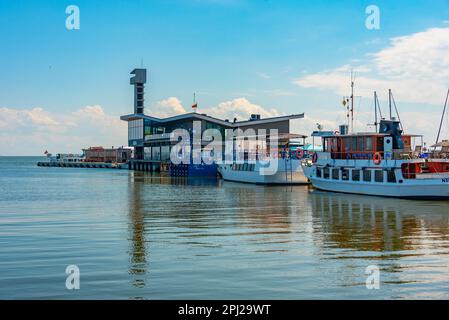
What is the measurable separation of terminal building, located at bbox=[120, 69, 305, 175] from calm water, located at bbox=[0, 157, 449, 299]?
56897 millimetres

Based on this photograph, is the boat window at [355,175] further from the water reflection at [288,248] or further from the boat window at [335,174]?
the water reflection at [288,248]

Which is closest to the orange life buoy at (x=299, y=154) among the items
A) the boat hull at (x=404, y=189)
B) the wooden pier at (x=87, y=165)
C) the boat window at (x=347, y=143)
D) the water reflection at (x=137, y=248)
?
the boat hull at (x=404, y=189)

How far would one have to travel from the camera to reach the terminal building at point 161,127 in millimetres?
100625

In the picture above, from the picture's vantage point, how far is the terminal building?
330 ft

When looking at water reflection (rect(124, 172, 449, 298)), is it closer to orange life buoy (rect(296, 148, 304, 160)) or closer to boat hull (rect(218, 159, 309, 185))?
boat hull (rect(218, 159, 309, 185))

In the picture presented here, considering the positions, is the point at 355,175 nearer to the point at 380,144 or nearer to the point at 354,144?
the point at 354,144

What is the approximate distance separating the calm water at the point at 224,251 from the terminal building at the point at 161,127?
5690 cm

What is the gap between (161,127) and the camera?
12175 cm

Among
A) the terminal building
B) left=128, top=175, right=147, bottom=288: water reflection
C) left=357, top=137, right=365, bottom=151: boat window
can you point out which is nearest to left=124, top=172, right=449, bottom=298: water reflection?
left=128, top=175, right=147, bottom=288: water reflection

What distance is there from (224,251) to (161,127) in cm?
10210

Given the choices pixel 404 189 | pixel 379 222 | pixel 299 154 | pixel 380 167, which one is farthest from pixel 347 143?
pixel 379 222

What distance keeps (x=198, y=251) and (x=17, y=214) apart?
1865 centimetres

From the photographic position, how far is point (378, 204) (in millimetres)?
41562
